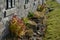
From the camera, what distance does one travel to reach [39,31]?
1253 centimetres

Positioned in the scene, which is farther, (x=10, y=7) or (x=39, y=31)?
(x=39, y=31)

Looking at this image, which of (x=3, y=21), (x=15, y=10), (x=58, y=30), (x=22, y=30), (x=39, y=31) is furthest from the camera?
(x=58, y=30)

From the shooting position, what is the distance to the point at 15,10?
1128 cm

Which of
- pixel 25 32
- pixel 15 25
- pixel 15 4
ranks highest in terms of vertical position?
pixel 15 4

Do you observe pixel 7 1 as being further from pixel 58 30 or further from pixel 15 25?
pixel 58 30

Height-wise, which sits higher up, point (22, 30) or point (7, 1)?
point (7, 1)

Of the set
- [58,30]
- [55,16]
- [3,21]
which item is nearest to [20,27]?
[3,21]

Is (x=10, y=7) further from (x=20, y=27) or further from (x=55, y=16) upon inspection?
(x=55, y=16)

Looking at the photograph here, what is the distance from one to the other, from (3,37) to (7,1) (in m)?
1.79

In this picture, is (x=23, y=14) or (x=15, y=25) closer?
(x=15, y=25)

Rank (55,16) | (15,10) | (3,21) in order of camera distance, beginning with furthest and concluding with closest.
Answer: (55,16) < (15,10) < (3,21)

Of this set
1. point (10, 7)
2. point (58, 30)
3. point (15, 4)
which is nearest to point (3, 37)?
point (10, 7)

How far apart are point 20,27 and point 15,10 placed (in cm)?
149

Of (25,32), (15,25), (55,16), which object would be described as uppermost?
(15,25)
